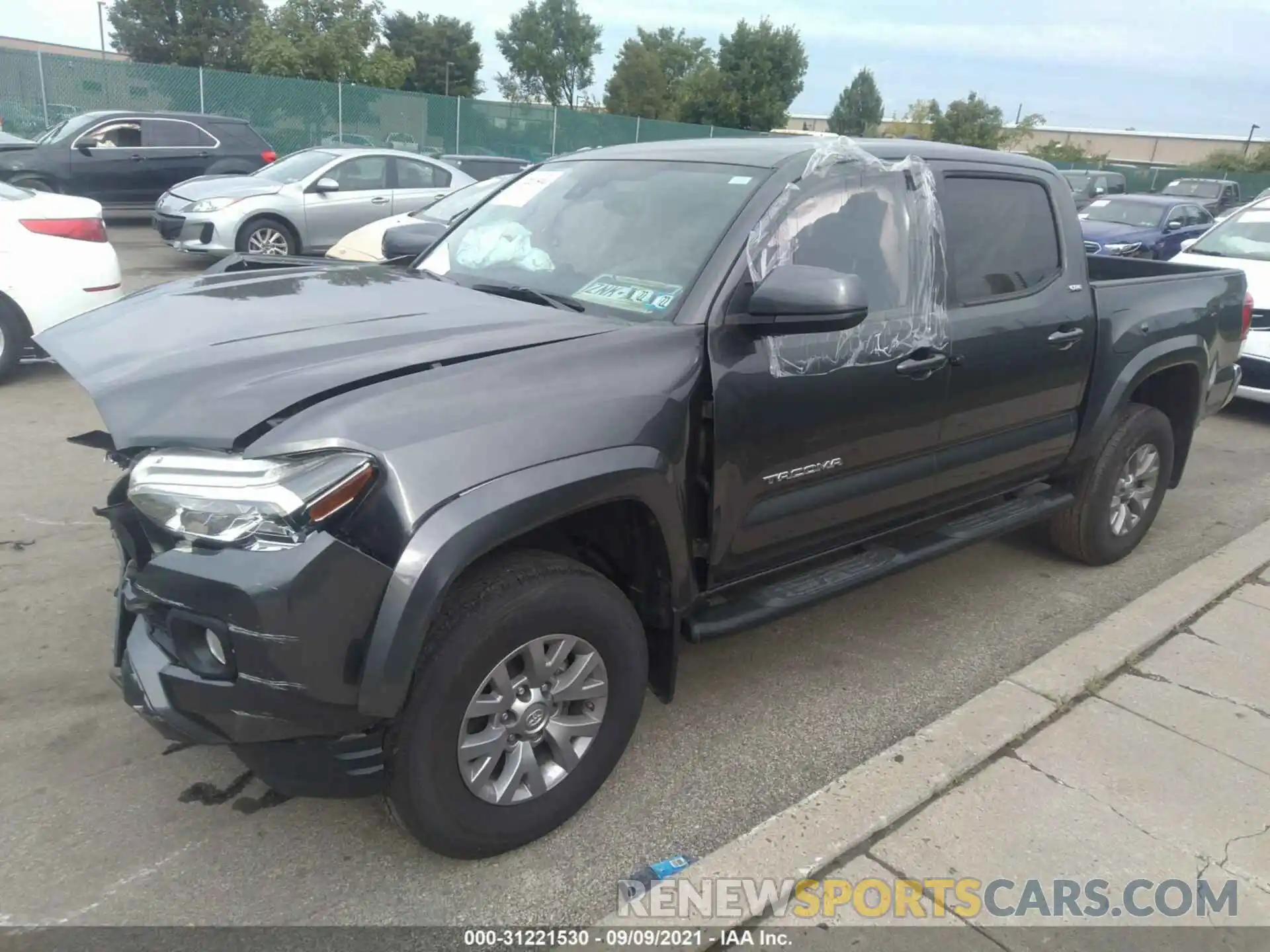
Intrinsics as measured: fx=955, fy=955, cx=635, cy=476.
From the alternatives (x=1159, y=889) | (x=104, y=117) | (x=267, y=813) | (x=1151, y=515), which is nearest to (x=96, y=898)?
(x=267, y=813)

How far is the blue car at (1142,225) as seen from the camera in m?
12.8

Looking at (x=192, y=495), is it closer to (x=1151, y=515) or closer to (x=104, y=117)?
(x=1151, y=515)

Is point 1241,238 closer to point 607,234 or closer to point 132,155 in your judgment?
point 607,234

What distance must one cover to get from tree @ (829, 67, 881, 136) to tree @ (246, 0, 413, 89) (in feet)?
102

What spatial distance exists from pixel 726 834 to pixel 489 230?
7.62 feet

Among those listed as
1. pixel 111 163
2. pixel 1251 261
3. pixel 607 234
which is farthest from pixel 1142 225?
pixel 111 163

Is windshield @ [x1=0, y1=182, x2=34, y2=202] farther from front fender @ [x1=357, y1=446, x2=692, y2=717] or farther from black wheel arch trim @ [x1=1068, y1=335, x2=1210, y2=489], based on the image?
black wheel arch trim @ [x1=1068, y1=335, x2=1210, y2=489]

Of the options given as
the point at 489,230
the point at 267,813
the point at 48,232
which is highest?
the point at 489,230

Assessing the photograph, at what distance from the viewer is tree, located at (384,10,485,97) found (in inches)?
2245

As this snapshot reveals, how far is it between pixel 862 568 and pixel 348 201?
10034 mm

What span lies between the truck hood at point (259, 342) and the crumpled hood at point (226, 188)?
347 inches

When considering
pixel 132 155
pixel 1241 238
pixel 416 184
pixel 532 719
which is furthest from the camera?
pixel 132 155

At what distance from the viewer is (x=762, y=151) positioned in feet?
10.8

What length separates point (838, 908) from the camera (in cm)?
244
